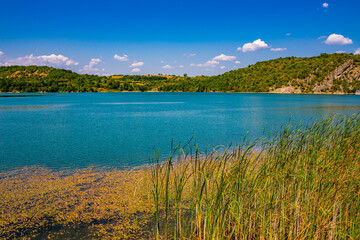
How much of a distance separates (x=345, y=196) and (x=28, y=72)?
189m

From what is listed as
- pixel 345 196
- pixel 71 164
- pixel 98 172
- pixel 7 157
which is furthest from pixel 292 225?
pixel 7 157

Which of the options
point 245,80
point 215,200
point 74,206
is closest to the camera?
point 215,200

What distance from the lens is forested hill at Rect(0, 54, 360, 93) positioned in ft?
400

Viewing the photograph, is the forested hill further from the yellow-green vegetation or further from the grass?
the yellow-green vegetation

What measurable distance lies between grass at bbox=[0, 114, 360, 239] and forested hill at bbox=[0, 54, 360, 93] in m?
129

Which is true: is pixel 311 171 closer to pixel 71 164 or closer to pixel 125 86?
pixel 71 164

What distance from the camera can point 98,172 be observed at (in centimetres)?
1004

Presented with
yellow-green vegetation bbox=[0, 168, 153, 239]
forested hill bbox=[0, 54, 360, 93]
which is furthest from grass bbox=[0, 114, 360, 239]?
forested hill bbox=[0, 54, 360, 93]

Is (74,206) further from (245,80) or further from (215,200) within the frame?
(245,80)

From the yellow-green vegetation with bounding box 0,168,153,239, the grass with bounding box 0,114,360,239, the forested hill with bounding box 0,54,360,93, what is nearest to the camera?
the grass with bounding box 0,114,360,239

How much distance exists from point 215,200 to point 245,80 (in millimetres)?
156888

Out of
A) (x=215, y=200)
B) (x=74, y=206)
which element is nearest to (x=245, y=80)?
(x=74, y=206)

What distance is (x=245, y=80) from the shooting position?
154000 mm

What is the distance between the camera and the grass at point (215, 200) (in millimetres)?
4102
